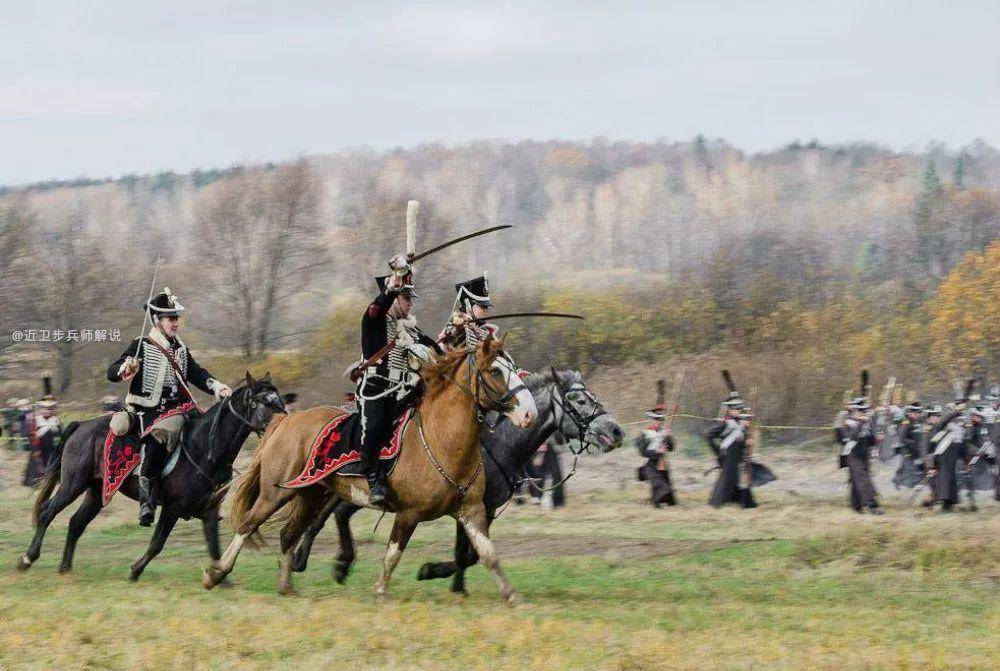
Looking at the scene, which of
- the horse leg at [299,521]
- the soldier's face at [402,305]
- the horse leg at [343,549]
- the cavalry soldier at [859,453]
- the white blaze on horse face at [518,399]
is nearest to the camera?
the white blaze on horse face at [518,399]

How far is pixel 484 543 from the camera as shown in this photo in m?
11.7

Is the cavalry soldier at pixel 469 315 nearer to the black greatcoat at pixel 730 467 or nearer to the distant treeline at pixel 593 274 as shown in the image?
the black greatcoat at pixel 730 467

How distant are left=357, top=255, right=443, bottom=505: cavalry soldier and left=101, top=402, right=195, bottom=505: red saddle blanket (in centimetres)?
313

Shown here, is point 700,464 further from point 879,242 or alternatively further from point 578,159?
point 578,159

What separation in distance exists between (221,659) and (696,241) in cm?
4271

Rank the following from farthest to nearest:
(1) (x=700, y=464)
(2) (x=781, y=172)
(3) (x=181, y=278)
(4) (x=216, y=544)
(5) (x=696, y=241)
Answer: (2) (x=781, y=172) < (5) (x=696, y=241) < (3) (x=181, y=278) < (1) (x=700, y=464) < (4) (x=216, y=544)

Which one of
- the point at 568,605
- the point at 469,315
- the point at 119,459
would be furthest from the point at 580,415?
the point at 119,459

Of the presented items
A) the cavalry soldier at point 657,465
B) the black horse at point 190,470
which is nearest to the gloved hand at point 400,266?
the black horse at point 190,470

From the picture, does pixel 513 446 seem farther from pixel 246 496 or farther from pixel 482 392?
pixel 246 496

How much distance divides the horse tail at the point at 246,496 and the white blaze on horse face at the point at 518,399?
293cm

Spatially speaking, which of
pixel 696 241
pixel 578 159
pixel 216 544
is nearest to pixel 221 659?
pixel 216 544

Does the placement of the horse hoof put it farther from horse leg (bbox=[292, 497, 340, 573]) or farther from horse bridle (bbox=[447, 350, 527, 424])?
horse leg (bbox=[292, 497, 340, 573])

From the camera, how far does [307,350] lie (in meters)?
40.6

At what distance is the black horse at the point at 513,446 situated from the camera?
12758 mm
